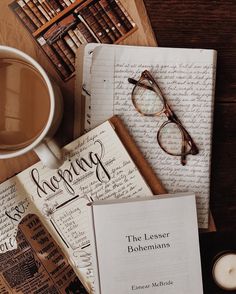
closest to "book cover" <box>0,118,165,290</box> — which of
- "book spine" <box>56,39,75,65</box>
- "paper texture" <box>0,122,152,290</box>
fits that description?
"paper texture" <box>0,122,152,290</box>

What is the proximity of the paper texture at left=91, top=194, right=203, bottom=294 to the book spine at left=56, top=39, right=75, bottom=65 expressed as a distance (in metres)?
0.20

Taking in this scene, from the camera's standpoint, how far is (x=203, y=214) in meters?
0.69

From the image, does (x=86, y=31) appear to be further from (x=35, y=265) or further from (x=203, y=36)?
(x=35, y=265)

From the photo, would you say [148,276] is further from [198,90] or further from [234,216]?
[198,90]

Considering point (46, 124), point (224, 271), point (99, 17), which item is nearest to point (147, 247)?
point (224, 271)

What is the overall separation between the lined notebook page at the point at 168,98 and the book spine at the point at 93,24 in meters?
0.01

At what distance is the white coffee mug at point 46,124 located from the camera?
600 mm

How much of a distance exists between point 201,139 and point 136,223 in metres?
0.15

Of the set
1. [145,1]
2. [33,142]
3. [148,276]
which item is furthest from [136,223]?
[145,1]

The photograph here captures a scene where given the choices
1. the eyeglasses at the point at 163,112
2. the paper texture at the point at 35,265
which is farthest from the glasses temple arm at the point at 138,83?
the paper texture at the point at 35,265

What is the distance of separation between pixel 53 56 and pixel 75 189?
187mm

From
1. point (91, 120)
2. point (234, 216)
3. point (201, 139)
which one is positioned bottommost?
point (234, 216)

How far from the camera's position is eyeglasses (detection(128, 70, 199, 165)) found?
0.68 metres

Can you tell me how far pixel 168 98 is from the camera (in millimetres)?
683
